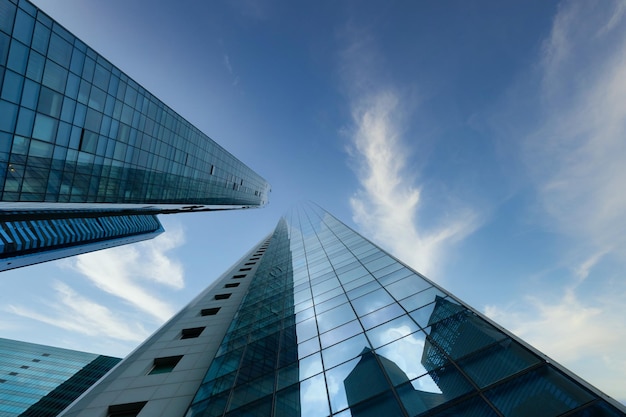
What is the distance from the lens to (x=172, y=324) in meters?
22.9

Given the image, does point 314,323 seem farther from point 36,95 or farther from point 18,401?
point 18,401

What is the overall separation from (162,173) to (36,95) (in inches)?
784

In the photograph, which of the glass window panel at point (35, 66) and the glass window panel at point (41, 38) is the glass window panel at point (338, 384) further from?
the glass window panel at point (41, 38)

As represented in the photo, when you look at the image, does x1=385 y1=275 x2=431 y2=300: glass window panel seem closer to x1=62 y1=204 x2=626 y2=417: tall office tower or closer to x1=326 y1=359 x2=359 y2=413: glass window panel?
x1=62 y1=204 x2=626 y2=417: tall office tower

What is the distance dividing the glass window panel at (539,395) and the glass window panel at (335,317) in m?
7.17

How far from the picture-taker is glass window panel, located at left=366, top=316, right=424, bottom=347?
35.8 feet

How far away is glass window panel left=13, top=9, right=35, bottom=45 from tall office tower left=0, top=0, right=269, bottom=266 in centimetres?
5

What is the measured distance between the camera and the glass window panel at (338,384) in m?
8.99

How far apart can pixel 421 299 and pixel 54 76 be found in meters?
25.8

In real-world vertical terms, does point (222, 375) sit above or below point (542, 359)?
below

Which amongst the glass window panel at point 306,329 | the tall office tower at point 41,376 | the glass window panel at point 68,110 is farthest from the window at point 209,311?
the tall office tower at point 41,376

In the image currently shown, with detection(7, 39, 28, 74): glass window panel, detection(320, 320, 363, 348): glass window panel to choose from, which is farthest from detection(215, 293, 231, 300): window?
detection(7, 39, 28, 74): glass window panel

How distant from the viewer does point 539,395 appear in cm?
673

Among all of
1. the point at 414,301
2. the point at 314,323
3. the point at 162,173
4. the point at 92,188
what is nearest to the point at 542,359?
the point at 414,301
